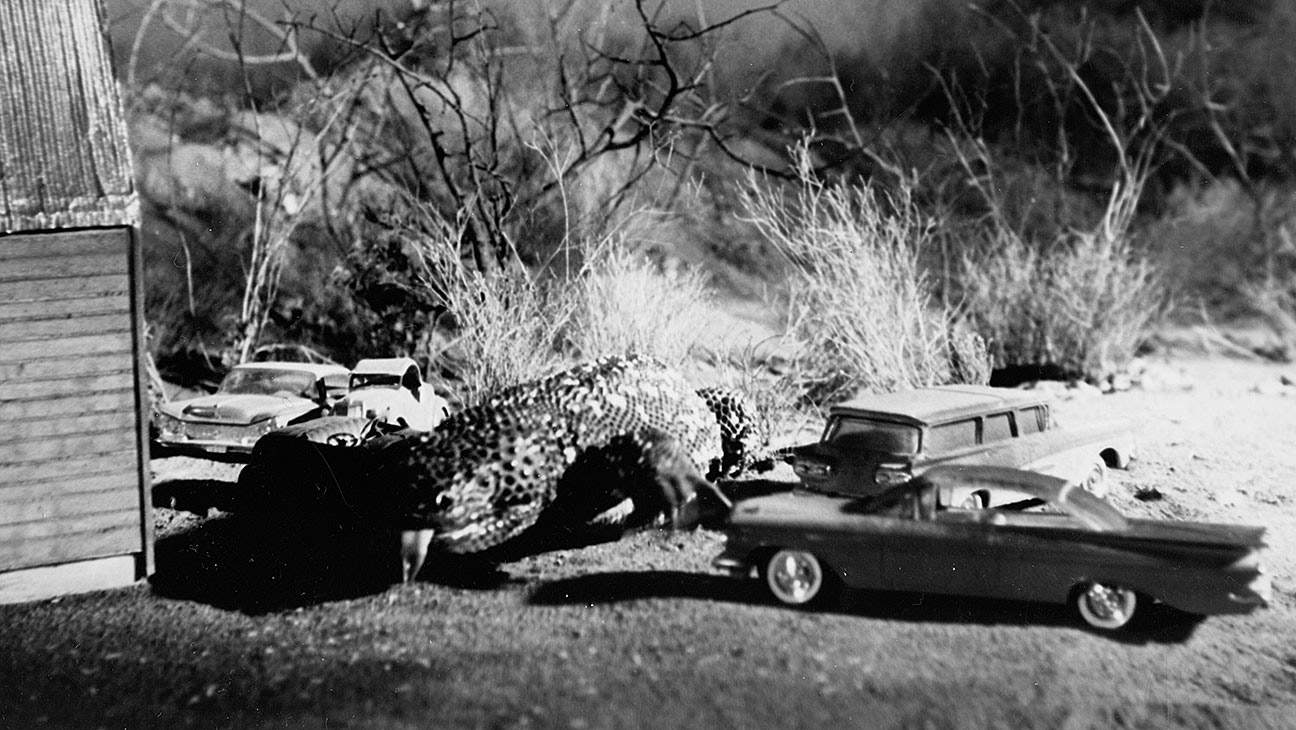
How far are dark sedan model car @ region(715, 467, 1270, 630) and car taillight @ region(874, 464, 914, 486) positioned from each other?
910 mm

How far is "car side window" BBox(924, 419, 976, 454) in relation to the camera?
7.83m

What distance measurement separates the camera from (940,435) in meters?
7.91

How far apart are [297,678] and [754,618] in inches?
103

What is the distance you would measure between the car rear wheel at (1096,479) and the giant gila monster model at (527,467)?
9.91 feet

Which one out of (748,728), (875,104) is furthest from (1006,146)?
(748,728)

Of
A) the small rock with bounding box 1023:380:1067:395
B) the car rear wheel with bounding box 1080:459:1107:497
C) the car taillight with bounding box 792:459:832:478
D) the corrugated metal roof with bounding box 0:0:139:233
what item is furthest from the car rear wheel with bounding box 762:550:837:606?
the small rock with bounding box 1023:380:1067:395

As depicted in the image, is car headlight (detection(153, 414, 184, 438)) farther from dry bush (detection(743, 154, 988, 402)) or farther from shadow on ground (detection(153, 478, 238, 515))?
dry bush (detection(743, 154, 988, 402))

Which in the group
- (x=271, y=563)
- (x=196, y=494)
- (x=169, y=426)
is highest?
(x=169, y=426)

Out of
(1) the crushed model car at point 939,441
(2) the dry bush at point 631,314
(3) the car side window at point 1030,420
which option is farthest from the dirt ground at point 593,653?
(2) the dry bush at point 631,314

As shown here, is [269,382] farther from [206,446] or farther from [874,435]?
[874,435]

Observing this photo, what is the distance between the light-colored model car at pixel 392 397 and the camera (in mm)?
10844

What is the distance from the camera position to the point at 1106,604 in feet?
20.1

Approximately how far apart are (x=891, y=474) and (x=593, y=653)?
2.74 meters

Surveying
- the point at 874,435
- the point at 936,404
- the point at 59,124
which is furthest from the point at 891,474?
the point at 59,124
